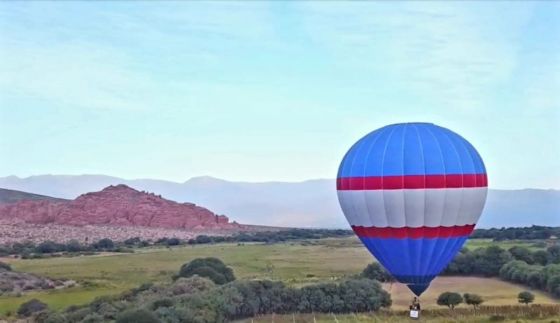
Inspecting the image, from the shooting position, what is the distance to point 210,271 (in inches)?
1876

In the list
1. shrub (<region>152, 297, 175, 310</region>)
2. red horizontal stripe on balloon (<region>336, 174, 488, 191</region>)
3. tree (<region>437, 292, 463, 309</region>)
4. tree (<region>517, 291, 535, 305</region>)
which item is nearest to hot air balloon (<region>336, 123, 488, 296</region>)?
red horizontal stripe on balloon (<region>336, 174, 488, 191</region>)

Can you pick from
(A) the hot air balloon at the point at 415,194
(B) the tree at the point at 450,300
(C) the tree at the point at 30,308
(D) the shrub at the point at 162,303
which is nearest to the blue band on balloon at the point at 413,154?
(A) the hot air balloon at the point at 415,194

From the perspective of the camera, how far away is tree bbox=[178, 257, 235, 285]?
46.5 metres

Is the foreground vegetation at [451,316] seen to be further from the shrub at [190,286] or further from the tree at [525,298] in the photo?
the shrub at [190,286]

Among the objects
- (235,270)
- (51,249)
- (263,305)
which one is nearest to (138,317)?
(263,305)

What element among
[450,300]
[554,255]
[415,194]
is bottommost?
[450,300]

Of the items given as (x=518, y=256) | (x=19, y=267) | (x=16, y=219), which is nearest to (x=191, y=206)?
(x=16, y=219)

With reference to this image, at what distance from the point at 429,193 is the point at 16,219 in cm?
11829

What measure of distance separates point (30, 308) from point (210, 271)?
13995 mm

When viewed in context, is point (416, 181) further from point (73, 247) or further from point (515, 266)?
point (73, 247)

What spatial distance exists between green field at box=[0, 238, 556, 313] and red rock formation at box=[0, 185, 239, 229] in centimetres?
5974

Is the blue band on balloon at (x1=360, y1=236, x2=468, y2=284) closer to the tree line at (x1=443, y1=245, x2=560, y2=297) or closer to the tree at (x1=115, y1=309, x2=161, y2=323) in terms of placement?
the tree at (x1=115, y1=309, x2=161, y2=323)

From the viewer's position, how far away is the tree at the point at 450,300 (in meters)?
36.1

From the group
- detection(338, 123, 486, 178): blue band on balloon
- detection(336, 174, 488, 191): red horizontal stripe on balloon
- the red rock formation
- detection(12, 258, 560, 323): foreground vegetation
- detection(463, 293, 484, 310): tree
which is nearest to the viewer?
detection(336, 174, 488, 191): red horizontal stripe on balloon
